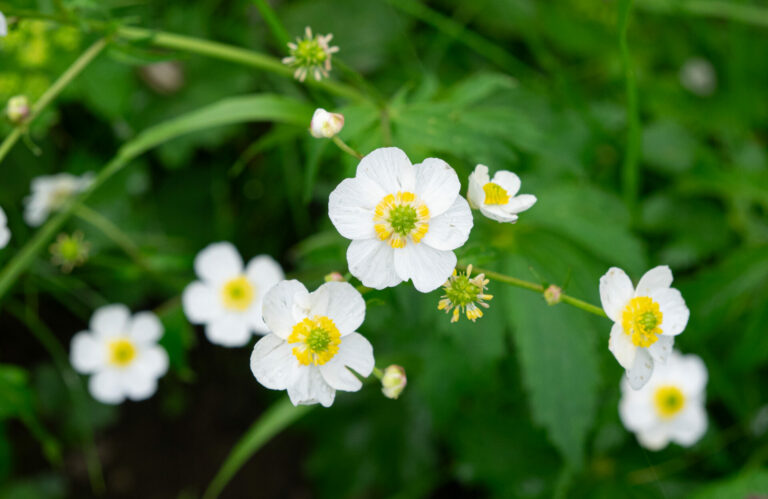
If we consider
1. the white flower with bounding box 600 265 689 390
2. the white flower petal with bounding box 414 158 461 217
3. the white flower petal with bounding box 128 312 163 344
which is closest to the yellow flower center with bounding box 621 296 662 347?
the white flower with bounding box 600 265 689 390

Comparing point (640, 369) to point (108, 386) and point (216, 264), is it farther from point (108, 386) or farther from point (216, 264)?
point (108, 386)

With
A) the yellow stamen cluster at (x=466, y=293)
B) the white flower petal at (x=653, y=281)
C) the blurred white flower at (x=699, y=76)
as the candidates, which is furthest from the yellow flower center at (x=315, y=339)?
the blurred white flower at (x=699, y=76)

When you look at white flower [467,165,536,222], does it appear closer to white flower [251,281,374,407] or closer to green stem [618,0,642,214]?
white flower [251,281,374,407]

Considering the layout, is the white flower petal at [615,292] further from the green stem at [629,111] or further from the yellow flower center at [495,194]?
the green stem at [629,111]

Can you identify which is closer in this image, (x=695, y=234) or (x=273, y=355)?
(x=273, y=355)

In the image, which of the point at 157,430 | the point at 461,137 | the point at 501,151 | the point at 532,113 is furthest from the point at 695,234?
the point at 157,430

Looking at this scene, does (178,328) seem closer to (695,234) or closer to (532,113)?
(532,113)

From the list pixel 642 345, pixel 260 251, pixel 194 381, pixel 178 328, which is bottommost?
pixel 642 345
